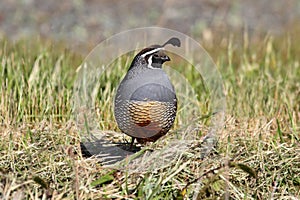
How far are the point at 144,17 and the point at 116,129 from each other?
468 cm

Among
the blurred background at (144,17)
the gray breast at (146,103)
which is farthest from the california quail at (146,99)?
the blurred background at (144,17)

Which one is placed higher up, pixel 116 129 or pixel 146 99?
pixel 146 99

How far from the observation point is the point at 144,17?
7.91 meters

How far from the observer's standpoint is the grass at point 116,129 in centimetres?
263

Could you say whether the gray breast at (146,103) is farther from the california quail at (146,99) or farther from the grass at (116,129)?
the grass at (116,129)

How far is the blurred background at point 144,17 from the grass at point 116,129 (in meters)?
2.92

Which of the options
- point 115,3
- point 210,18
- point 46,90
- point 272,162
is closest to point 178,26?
point 210,18

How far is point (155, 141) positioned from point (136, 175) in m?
0.19

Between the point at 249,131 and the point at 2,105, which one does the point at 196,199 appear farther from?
the point at 2,105

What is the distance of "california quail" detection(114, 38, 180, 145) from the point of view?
265 cm

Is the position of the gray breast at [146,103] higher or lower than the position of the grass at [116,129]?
higher

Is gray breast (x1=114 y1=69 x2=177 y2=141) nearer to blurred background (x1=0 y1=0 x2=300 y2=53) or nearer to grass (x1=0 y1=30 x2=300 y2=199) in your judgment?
grass (x1=0 y1=30 x2=300 y2=199)

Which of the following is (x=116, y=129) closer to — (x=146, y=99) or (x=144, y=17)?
(x=146, y=99)

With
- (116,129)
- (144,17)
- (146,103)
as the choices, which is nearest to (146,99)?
(146,103)
